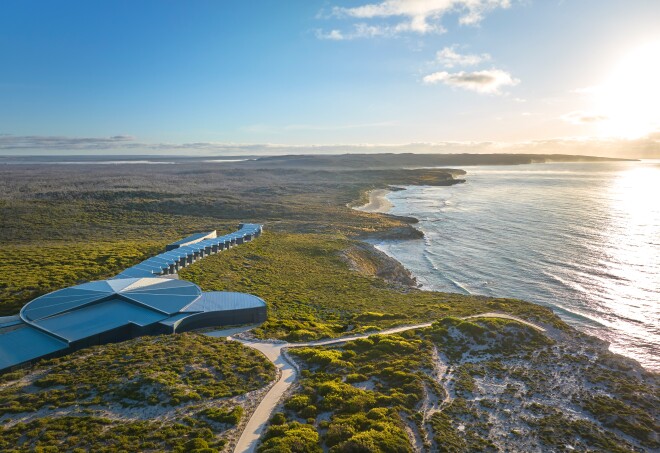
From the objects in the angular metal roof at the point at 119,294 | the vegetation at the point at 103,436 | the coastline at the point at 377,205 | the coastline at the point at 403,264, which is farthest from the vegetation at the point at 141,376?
the coastline at the point at 377,205

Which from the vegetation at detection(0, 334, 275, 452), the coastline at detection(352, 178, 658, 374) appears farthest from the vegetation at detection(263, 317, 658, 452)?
the vegetation at detection(0, 334, 275, 452)

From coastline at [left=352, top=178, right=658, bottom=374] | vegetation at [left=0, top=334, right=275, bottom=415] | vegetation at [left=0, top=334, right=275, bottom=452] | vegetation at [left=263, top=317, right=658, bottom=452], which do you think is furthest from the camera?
coastline at [left=352, top=178, right=658, bottom=374]

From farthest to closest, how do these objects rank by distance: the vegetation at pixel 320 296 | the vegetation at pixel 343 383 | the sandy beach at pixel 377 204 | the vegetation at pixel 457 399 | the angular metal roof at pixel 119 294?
the sandy beach at pixel 377 204, the vegetation at pixel 320 296, the angular metal roof at pixel 119 294, the vegetation at pixel 457 399, the vegetation at pixel 343 383

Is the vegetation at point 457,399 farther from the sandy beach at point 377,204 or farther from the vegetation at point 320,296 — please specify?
the sandy beach at point 377,204

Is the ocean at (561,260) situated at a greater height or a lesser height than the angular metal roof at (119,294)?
lesser

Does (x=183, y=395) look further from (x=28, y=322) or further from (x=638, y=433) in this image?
(x=638, y=433)

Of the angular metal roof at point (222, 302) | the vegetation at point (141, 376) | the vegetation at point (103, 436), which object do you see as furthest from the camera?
the angular metal roof at point (222, 302)

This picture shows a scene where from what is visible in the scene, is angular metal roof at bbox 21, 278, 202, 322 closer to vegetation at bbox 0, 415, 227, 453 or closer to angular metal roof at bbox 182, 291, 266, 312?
angular metal roof at bbox 182, 291, 266, 312

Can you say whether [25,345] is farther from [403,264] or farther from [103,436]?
[403,264]
